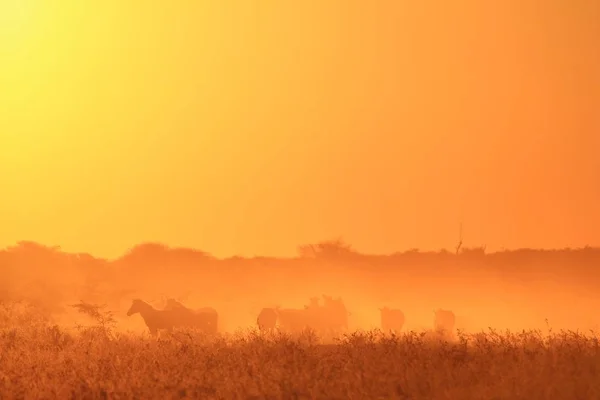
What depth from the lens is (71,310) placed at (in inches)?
1187

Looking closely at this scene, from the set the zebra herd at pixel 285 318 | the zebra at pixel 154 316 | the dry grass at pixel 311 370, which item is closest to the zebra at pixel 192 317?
the zebra herd at pixel 285 318

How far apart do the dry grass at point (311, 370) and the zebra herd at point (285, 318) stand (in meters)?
9.10

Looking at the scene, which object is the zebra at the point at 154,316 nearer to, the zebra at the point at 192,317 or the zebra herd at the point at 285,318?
the zebra herd at the point at 285,318

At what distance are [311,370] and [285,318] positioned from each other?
52.7 ft

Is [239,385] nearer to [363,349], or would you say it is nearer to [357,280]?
[363,349]

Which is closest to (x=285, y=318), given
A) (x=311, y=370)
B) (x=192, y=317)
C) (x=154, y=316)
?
(x=192, y=317)

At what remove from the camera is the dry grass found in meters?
8.82

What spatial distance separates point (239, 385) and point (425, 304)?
25600 mm

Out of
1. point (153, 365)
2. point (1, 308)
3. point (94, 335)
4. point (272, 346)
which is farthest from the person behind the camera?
point (1, 308)

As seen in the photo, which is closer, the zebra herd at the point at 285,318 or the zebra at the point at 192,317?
the zebra herd at the point at 285,318

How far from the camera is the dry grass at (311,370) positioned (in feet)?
Answer: 28.9

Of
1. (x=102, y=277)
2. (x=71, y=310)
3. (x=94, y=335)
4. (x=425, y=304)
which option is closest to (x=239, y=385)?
(x=94, y=335)

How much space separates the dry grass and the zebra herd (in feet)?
29.8

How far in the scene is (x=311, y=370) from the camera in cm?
1020
